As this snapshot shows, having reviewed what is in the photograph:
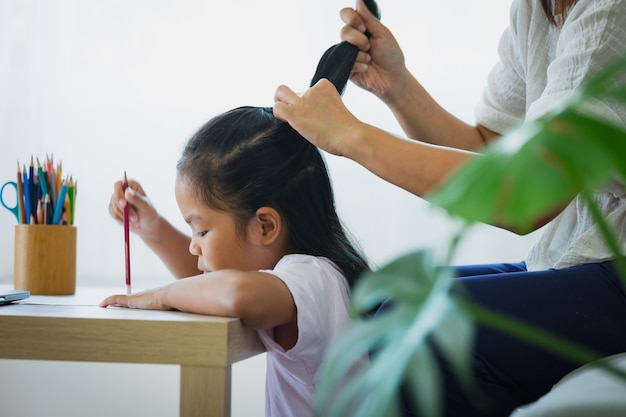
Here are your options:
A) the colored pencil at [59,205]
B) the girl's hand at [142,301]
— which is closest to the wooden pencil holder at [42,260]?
the colored pencil at [59,205]

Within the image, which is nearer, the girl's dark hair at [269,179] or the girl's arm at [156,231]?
the girl's dark hair at [269,179]

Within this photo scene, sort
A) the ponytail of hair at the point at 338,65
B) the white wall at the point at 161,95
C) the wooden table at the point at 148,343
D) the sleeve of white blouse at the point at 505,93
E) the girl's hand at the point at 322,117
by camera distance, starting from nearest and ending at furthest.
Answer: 1. the wooden table at the point at 148,343
2. the girl's hand at the point at 322,117
3. the ponytail of hair at the point at 338,65
4. the sleeve of white blouse at the point at 505,93
5. the white wall at the point at 161,95

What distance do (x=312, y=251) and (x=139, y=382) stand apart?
1.00m

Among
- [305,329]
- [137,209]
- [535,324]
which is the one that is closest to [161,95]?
[137,209]

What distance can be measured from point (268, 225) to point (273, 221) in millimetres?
10

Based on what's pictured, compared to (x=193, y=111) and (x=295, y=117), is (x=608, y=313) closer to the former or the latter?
(x=295, y=117)

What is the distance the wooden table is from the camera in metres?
0.70

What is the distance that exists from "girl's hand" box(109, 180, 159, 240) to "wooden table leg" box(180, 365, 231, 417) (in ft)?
2.34

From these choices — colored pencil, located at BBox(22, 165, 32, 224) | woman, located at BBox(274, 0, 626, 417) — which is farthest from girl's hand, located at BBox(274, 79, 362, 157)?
colored pencil, located at BBox(22, 165, 32, 224)

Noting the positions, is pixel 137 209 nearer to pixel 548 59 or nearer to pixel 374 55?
pixel 374 55

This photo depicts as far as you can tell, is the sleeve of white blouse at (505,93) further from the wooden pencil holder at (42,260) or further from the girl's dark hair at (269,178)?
the wooden pencil holder at (42,260)

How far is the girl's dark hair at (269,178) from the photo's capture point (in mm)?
1090

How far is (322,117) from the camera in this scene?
0.98 m

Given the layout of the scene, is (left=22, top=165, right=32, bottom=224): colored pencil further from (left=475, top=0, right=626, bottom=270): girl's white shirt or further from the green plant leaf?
the green plant leaf
